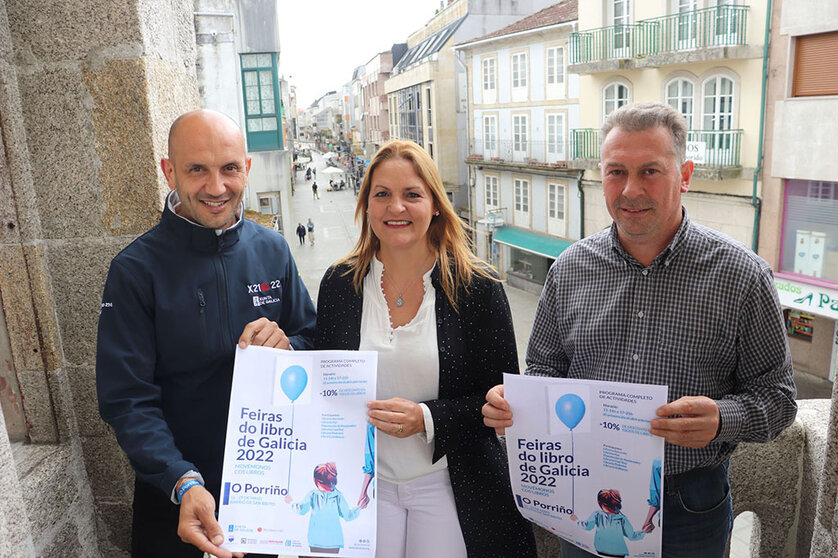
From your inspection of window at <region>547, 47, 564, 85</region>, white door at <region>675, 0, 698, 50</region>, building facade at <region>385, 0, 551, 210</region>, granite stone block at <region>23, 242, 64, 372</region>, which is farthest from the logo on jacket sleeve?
building facade at <region>385, 0, 551, 210</region>

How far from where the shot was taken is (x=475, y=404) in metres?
1.72

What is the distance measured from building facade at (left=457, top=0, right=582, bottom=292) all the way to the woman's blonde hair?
482 inches

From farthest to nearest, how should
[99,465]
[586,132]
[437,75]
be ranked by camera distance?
1. [437,75]
2. [586,132]
3. [99,465]

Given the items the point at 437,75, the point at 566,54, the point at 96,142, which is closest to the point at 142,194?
the point at 96,142

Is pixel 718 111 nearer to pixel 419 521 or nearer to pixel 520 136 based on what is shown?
pixel 520 136

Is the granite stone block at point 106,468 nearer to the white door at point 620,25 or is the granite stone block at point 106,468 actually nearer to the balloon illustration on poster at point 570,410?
the balloon illustration on poster at point 570,410

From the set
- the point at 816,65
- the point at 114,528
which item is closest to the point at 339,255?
the point at 816,65

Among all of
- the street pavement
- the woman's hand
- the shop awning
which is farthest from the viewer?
the shop awning

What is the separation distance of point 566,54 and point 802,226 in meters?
6.37

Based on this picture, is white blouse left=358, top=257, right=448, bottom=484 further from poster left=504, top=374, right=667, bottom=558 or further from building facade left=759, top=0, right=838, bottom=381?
Result: building facade left=759, top=0, right=838, bottom=381

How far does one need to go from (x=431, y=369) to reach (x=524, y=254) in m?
15.3

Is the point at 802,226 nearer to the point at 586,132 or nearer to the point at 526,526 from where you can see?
the point at 586,132

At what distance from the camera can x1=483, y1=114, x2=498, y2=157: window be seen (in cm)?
1664

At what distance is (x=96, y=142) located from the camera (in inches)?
75.2
